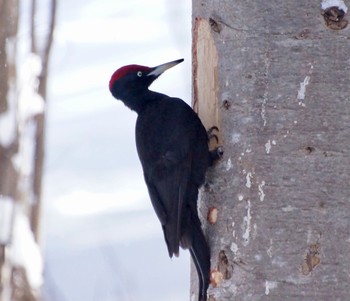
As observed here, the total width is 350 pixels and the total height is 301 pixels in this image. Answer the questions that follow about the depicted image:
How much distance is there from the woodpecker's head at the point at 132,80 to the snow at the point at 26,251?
1.23 metres

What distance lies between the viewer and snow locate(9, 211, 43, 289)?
4.86 metres

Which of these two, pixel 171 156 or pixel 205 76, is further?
pixel 171 156

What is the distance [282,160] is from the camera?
268 cm

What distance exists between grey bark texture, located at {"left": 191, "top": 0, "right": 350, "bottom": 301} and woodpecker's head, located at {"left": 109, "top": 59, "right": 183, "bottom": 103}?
1.02 m

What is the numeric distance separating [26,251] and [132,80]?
1516mm

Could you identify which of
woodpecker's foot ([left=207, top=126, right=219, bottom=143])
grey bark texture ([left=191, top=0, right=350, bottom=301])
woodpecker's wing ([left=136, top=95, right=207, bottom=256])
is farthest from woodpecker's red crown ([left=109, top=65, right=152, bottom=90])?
grey bark texture ([left=191, top=0, right=350, bottom=301])

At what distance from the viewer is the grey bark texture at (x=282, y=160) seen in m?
2.59

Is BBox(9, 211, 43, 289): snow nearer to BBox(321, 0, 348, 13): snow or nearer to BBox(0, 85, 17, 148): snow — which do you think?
BBox(0, 85, 17, 148): snow

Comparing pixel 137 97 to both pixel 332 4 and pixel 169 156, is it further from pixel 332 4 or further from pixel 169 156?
pixel 332 4

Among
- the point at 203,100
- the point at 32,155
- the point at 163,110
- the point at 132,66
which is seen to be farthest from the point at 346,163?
the point at 32,155

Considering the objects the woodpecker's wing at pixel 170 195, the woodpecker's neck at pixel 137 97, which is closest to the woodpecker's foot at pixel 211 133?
the woodpecker's wing at pixel 170 195

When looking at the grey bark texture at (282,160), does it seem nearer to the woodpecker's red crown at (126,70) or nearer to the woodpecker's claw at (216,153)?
the woodpecker's claw at (216,153)

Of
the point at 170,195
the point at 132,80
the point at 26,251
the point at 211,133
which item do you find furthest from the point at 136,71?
the point at 26,251

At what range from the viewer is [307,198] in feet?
8.57
